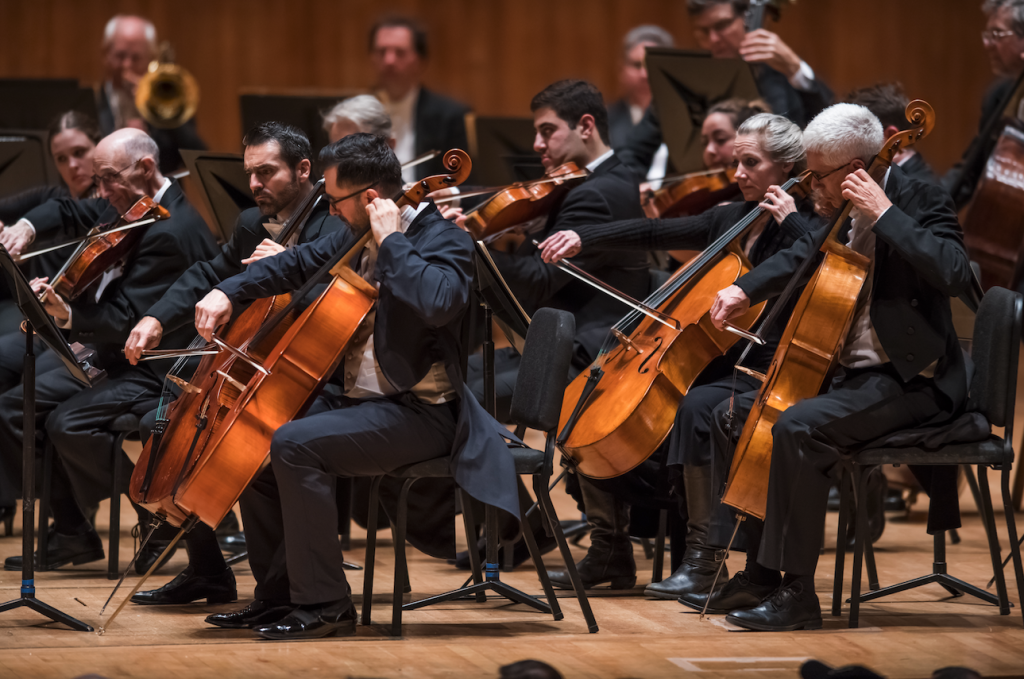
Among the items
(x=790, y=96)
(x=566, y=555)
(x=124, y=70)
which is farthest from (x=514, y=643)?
(x=124, y=70)

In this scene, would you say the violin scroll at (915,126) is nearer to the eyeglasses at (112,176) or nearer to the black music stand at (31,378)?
the black music stand at (31,378)

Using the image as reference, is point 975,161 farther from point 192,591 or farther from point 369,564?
point 192,591

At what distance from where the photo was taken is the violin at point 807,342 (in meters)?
2.76

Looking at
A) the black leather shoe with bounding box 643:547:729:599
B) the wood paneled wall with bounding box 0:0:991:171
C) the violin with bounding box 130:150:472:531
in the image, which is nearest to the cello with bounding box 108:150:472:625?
the violin with bounding box 130:150:472:531

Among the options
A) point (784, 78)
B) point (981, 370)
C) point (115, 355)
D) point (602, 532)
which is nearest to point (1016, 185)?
→ point (784, 78)

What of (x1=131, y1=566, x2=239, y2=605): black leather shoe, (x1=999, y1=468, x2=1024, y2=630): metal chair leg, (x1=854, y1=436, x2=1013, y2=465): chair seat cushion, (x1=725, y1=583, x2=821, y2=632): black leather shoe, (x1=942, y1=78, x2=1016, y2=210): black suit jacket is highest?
(x1=942, y1=78, x2=1016, y2=210): black suit jacket

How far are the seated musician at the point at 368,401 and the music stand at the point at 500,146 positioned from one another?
1.42 meters

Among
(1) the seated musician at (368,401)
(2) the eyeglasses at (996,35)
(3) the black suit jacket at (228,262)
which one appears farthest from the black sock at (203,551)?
(2) the eyeglasses at (996,35)

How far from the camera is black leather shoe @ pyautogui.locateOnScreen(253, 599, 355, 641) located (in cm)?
267

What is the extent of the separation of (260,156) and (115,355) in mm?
813

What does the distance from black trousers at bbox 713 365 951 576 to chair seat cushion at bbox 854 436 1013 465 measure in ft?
0.13

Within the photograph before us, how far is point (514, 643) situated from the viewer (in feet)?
8.65

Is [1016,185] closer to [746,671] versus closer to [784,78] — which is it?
[784,78]

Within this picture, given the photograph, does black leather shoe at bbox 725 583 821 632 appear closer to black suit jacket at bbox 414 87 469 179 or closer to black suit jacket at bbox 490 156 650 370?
black suit jacket at bbox 490 156 650 370
